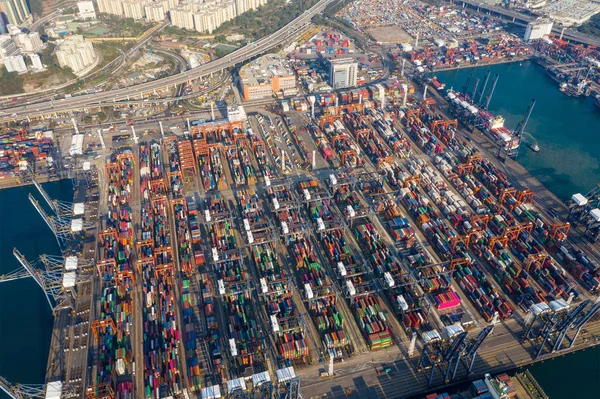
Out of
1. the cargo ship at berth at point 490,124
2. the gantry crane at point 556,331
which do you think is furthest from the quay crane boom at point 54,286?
the cargo ship at berth at point 490,124

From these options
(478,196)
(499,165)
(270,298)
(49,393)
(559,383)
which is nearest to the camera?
(49,393)

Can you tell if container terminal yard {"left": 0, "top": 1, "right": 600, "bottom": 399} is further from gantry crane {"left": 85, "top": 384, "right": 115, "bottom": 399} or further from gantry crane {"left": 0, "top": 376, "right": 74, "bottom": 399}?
gantry crane {"left": 0, "top": 376, "right": 74, "bottom": 399}

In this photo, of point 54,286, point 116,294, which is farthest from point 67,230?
point 116,294

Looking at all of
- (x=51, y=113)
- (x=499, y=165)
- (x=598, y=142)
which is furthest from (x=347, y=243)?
(x=51, y=113)

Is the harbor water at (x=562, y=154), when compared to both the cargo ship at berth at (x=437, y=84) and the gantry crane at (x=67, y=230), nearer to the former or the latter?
the cargo ship at berth at (x=437, y=84)

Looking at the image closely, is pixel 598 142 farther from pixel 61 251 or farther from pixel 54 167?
pixel 54 167

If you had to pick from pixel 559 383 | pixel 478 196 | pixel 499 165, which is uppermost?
pixel 499 165

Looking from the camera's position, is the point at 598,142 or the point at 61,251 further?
the point at 598,142
